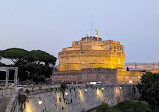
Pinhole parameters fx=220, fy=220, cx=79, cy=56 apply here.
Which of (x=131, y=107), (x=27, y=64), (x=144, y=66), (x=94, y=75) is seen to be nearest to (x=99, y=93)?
(x=131, y=107)

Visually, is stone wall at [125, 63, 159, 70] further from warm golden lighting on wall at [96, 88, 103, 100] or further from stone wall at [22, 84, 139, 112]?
warm golden lighting on wall at [96, 88, 103, 100]

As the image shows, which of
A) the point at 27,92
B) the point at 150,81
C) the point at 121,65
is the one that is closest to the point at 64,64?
the point at 121,65

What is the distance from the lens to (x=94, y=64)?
67500 mm

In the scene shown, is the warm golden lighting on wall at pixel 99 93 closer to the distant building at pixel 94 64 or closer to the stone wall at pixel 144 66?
the distant building at pixel 94 64

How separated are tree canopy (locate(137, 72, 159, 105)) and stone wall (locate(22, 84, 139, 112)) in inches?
112

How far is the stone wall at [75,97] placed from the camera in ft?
63.6

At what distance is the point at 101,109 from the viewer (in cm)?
2547

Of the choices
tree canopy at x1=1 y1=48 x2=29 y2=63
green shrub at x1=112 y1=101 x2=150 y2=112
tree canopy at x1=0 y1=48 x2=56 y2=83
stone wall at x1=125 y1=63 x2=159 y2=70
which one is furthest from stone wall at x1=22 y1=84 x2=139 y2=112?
stone wall at x1=125 y1=63 x2=159 y2=70

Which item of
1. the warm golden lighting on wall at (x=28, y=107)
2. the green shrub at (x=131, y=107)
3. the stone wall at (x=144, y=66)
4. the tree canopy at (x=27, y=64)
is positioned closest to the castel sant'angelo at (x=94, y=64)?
the tree canopy at (x=27, y=64)

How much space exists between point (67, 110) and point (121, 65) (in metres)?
46.5

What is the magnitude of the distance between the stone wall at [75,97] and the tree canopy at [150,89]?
285cm

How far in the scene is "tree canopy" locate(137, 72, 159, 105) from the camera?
44.7 metres

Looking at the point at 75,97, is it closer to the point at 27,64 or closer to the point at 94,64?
the point at 27,64

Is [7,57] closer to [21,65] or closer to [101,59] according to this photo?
[21,65]
